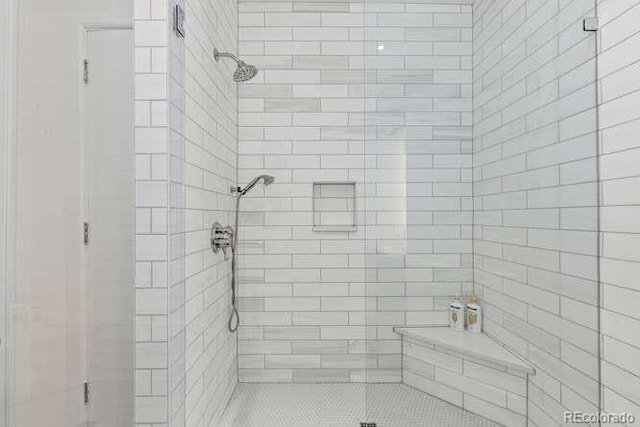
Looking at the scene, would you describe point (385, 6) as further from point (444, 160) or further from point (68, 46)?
point (68, 46)

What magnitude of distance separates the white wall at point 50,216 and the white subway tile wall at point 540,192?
142 centimetres

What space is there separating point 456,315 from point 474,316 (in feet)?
0.31

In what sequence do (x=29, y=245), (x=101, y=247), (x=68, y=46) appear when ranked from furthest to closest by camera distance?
(x=101, y=247) → (x=68, y=46) → (x=29, y=245)

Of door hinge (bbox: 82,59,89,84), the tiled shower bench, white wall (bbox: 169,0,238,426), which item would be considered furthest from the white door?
the tiled shower bench

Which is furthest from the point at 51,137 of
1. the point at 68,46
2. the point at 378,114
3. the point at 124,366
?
the point at 378,114

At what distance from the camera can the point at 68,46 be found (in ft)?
3.40

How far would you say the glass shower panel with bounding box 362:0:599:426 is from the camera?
1.38 m

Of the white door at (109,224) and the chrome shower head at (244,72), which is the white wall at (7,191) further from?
the chrome shower head at (244,72)

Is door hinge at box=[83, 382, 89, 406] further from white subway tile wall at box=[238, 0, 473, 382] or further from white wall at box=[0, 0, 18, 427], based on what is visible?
white subway tile wall at box=[238, 0, 473, 382]

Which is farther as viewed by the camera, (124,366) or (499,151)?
(499,151)

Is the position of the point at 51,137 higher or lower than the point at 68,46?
lower

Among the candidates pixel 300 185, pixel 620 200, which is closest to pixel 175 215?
pixel 300 185

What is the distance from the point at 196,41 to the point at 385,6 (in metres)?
0.82

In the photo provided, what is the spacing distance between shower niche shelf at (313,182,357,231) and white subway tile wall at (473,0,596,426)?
80cm
